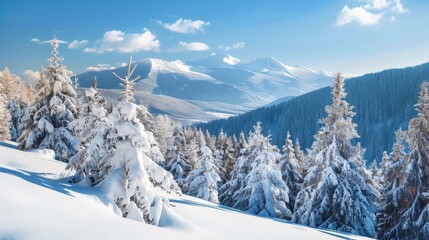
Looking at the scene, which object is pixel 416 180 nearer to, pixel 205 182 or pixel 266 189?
pixel 266 189

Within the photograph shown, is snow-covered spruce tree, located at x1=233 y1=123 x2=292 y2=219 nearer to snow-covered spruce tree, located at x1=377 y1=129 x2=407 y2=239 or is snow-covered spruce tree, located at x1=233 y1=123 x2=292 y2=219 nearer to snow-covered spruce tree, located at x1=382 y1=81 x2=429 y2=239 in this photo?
snow-covered spruce tree, located at x1=377 y1=129 x2=407 y2=239

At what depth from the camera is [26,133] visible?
24297 millimetres

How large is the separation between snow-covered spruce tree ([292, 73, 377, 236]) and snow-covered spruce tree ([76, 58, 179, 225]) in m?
15.0

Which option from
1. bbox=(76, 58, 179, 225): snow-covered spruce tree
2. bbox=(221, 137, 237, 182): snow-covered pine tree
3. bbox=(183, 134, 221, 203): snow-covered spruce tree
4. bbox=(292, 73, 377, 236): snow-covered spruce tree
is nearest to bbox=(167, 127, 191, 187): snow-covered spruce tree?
bbox=(221, 137, 237, 182): snow-covered pine tree

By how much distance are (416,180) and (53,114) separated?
2370 centimetres

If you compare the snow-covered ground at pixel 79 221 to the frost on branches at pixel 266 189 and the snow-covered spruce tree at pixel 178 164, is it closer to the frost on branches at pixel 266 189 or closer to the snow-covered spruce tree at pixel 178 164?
the frost on branches at pixel 266 189

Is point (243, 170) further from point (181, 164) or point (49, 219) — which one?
point (49, 219)

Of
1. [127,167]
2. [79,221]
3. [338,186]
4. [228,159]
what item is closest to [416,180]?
[338,186]

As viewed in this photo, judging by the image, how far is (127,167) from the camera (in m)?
10.5

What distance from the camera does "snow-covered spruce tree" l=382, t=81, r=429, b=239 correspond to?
2144cm

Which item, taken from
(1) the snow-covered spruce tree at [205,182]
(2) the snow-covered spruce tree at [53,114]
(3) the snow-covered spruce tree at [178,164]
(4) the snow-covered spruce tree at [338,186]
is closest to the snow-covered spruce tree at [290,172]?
(1) the snow-covered spruce tree at [205,182]

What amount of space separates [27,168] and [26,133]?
12857 millimetres

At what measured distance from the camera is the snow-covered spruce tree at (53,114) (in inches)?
949

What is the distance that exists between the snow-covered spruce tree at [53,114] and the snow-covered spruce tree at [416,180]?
21606 millimetres
